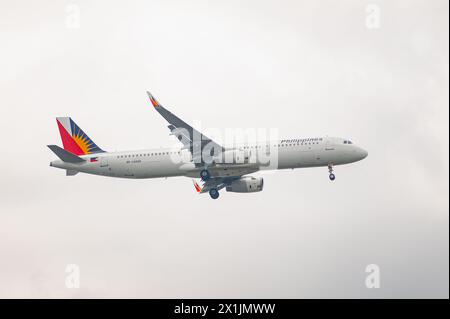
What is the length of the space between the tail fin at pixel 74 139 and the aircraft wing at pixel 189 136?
12.0m

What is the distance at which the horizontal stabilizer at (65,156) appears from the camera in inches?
3374

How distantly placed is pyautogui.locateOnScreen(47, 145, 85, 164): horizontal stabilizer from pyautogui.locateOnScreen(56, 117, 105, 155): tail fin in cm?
295

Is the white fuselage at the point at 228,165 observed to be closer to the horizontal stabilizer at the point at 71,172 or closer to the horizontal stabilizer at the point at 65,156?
the horizontal stabilizer at the point at 71,172

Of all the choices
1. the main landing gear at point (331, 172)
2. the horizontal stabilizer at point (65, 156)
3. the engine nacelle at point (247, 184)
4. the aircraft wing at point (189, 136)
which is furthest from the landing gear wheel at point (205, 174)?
the horizontal stabilizer at point (65, 156)

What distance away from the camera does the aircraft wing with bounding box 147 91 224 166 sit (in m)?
79.5

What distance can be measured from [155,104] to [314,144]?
17288mm

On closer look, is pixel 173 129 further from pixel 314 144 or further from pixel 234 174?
pixel 314 144

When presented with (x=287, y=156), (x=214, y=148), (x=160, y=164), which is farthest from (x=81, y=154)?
(x=287, y=156)

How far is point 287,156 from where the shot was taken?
3236 inches

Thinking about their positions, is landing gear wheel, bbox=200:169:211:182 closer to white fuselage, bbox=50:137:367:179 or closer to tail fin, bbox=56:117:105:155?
white fuselage, bbox=50:137:367:179

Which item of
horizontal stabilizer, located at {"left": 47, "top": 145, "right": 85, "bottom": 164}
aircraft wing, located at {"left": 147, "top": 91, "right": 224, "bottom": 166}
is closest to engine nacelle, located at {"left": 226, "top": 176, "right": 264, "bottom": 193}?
aircraft wing, located at {"left": 147, "top": 91, "right": 224, "bottom": 166}

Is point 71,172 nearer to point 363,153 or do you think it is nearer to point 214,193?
point 214,193
